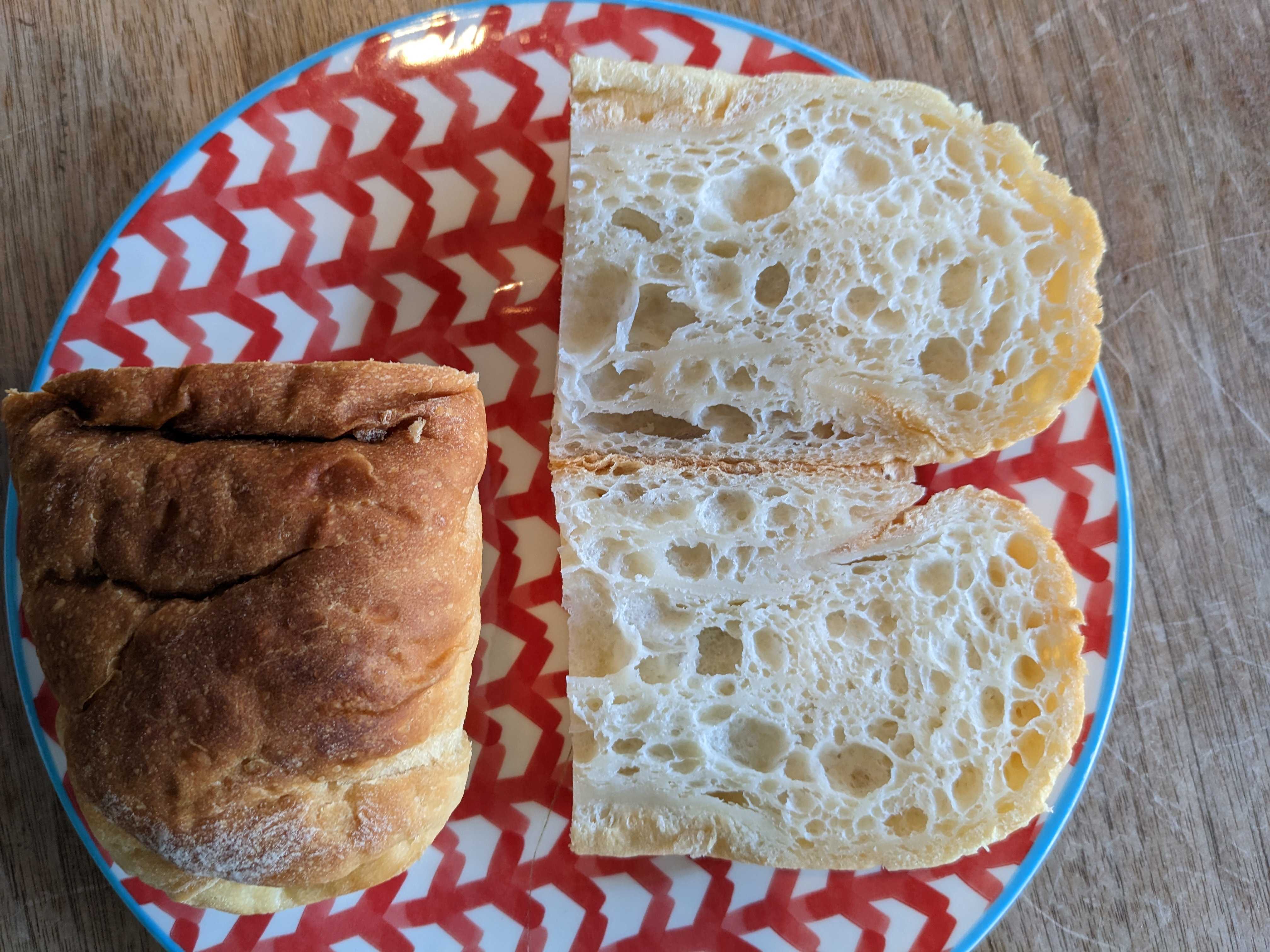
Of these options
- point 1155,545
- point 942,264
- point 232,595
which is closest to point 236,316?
point 232,595

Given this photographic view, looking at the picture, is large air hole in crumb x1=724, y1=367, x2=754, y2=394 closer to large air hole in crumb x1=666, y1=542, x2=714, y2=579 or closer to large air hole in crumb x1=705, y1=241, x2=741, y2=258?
large air hole in crumb x1=705, y1=241, x2=741, y2=258

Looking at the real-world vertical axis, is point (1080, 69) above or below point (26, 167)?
below

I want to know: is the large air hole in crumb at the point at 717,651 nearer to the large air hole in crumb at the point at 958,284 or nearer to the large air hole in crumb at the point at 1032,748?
the large air hole in crumb at the point at 1032,748

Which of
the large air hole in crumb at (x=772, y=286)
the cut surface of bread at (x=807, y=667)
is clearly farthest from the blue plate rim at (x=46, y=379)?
the large air hole in crumb at (x=772, y=286)

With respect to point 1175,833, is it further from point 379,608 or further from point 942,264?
point 379,608

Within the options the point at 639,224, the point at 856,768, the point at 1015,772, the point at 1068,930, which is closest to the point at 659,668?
the point at 856,768
